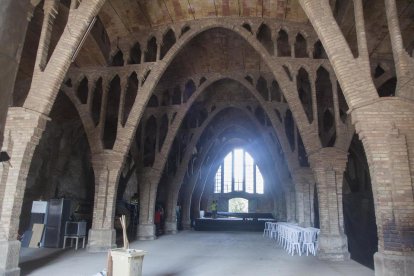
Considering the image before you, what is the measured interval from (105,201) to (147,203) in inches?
183

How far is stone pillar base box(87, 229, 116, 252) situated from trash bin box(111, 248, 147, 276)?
609cm

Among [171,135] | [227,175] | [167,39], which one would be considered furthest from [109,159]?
[227,175]

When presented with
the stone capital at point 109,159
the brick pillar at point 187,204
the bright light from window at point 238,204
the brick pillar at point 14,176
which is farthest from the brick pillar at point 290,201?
the bright light from window at point 238,204

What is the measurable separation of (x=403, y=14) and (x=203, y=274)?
974cm

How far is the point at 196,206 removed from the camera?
26.7 m

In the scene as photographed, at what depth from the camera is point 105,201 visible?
1143cm

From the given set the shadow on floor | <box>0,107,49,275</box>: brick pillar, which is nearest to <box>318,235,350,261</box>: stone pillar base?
→ the shadow on floor

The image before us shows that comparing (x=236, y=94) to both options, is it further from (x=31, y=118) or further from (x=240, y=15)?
(x=31, y=118)

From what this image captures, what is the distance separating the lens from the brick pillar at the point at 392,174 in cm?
616

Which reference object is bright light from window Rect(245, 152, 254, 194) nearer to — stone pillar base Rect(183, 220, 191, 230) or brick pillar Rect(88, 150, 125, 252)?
stone pillar base Rect(183, 220, 191, 230)

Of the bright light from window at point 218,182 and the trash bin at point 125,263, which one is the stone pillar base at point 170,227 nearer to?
the trash bin at point 125,263

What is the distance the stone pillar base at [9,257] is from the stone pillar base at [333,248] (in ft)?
26.9

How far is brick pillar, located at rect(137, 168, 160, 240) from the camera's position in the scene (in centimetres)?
1545

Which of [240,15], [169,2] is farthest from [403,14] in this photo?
[169,2]
